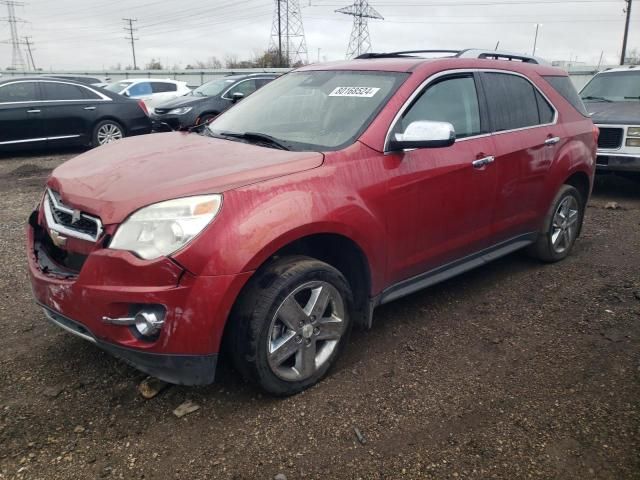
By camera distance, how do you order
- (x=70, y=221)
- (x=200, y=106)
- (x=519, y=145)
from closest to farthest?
(x=70, y=221) < (x=519, y=145) < (x=200, y=106)

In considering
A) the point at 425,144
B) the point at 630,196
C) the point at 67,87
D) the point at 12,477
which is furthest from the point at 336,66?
the point at 67,87

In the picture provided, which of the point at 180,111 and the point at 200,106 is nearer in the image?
the point at 180,111

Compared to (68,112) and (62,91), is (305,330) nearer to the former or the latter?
(68,112)

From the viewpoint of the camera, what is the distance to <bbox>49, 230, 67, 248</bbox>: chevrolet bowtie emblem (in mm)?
2737

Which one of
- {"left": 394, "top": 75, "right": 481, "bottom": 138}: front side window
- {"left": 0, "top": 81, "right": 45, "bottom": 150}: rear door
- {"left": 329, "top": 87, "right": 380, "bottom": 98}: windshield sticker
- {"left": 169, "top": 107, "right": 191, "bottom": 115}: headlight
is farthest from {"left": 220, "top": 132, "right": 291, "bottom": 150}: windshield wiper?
{"left": 169, "top": 107, "right": 191, "bottom": 115}: headlight

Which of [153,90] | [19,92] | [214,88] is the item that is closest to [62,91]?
[19,92]

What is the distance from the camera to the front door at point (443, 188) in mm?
3242

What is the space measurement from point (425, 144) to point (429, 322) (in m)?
1.34

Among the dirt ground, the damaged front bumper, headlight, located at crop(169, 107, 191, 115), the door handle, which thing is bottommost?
the dirt ground

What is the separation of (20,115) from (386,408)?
970cm

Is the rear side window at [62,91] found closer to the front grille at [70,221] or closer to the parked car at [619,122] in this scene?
the front grille at [70,221]

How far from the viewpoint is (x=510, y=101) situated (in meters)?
4.14

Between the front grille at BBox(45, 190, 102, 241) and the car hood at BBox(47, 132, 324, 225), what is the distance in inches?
1.8

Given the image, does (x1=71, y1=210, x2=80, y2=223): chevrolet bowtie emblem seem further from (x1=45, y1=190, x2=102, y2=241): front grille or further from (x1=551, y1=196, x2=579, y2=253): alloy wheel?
(x1=551, y1=196, x2=579, y2=253): alloy wheel
